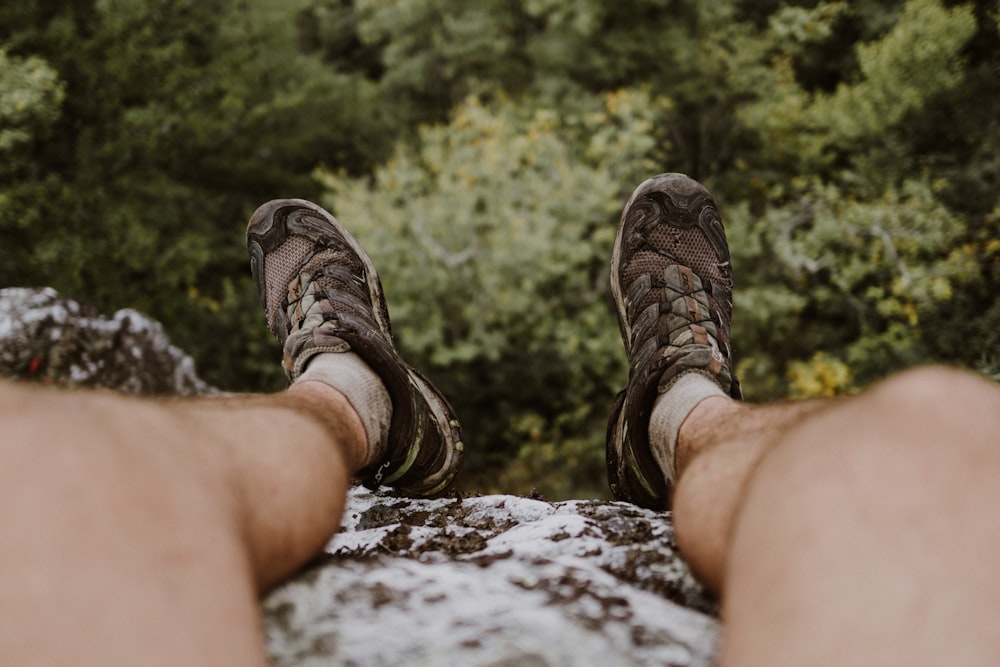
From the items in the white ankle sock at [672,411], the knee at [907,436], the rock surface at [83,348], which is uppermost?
the knee at [907,436]

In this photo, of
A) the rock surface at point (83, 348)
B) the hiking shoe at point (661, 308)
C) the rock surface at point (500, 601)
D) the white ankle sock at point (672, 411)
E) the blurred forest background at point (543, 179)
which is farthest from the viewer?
the blurred forest background at point (543, 179)

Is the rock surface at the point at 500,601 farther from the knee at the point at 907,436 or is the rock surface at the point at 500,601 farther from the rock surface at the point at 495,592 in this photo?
the knee at the point at 907,436

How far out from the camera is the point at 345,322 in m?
2.15

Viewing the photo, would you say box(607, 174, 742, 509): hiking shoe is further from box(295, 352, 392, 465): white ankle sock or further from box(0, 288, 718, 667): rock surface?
box(295, 352, 392, 465): white ankle sock

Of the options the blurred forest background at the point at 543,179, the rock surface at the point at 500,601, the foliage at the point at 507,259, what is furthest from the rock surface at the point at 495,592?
the blurred forest background at the point at 543,179

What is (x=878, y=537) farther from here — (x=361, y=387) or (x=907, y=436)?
(x=361, y=387)

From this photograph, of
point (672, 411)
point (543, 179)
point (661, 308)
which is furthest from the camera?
point (543, 179)

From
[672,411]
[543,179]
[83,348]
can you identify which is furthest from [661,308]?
[83,348]

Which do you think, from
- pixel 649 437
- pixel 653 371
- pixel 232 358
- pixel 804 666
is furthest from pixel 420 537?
pixel 232 358

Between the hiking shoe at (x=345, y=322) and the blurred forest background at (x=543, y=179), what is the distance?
1620 mm

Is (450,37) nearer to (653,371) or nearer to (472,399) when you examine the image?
(472,399)

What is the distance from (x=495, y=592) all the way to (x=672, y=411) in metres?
0.82

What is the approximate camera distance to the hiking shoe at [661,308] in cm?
194

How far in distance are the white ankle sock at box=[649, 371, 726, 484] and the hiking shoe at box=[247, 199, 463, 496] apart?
675 mm
